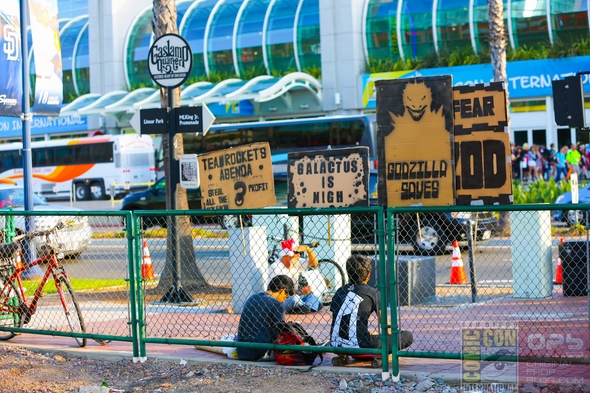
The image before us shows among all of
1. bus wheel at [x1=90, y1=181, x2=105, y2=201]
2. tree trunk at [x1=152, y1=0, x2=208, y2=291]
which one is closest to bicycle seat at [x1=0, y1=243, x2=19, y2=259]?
tree trunk at [x1=152, y1=0, x2=208, y2=291]

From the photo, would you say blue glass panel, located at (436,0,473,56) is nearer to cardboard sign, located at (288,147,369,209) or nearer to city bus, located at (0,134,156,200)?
city bus, located at (0,134,156,200)

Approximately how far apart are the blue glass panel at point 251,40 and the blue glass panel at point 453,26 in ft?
30.5

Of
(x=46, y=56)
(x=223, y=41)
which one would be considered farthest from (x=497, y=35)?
(x=223, y=41)

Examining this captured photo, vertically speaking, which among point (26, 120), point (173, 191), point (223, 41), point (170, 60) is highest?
point (223, 41)

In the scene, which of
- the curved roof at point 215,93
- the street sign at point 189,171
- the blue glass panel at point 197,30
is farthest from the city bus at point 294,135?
the street sign at point 189,171

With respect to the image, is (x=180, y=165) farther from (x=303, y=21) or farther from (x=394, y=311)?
(x=303, y=21)

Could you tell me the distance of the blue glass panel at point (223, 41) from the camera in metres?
43.4

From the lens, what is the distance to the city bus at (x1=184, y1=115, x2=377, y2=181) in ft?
110

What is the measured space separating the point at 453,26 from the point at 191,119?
1140 inches

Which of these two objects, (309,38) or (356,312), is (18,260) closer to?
(356,312)

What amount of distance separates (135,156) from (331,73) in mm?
10579

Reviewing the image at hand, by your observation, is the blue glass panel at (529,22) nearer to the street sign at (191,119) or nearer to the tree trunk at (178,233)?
the tree trunk at (178,233)

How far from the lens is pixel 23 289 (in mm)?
9086

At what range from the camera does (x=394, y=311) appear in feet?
22.2
